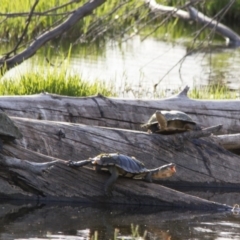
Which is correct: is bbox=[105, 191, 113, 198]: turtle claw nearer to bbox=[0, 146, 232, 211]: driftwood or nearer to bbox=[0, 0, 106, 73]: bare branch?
bbox=[0, 146, 232, 211]: driftwood

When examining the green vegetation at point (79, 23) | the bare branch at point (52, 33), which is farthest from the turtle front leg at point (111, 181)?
the green vegetation at point (79, 23)

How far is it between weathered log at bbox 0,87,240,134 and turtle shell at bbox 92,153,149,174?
44.6 inches

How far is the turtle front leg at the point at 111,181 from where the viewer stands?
5773mm

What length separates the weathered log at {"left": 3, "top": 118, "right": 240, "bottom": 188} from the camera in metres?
6.35

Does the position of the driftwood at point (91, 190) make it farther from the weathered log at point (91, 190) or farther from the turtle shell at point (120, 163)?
the turtle shell at point (120, 163)

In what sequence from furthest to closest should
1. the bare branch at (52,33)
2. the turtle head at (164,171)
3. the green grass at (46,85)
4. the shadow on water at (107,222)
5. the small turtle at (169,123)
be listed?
the green grass at (46,85), the bare branch at (52,33), the small turtle at (169,123), the turtle head at (164,171), the shadow on water at (107,222)

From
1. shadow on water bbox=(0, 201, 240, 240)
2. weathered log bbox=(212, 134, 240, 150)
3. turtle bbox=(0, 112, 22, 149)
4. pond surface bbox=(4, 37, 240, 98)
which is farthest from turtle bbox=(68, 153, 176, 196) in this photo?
pond surface bbox=(4, 37, 240, 98)

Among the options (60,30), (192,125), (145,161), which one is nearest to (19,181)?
(145,161)

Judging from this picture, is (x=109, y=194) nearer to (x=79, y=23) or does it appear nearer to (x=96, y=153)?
(x=96, y=153)

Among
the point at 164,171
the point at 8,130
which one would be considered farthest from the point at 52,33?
the point at 164,171

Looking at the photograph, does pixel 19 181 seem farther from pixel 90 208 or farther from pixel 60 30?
pixel 60 30

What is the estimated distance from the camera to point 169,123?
263 inches

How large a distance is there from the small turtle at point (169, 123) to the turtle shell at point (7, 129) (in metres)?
1.31

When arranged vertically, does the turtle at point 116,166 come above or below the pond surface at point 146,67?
below
